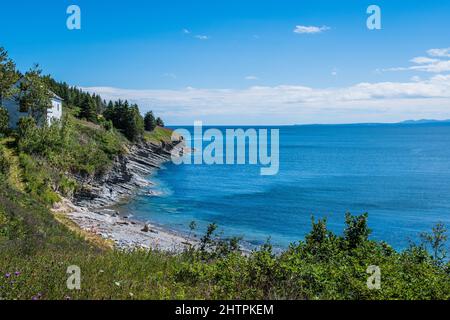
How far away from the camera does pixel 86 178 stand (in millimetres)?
53531

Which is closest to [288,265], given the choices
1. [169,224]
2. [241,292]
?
[241,292]

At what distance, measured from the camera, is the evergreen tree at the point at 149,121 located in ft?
367

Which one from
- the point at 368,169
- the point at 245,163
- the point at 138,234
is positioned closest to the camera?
the point at 138,234

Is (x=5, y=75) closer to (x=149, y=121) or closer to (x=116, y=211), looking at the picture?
(x=116, y=211)

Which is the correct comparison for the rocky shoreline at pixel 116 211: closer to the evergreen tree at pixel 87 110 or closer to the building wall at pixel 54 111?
the building wall at pixel 54 111

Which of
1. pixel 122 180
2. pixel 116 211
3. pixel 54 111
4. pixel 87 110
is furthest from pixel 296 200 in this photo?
pixel 87 110

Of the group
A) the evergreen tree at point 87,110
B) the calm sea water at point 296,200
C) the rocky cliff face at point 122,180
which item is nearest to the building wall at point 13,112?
the rocky cliff face at point 122,180

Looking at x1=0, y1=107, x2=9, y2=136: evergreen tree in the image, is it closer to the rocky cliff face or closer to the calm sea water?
the rocky cliff face

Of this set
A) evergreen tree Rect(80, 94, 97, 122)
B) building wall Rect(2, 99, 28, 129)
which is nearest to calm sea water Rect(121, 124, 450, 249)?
evergreen tree Rect(80, 94, 97, 122)

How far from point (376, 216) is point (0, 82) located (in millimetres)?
43130

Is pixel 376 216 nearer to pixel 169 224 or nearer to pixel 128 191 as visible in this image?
pixel 169 224

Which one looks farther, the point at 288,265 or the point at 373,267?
the point at 373,267

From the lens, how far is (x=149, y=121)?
11206cm

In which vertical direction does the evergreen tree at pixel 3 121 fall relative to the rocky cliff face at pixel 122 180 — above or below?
above
